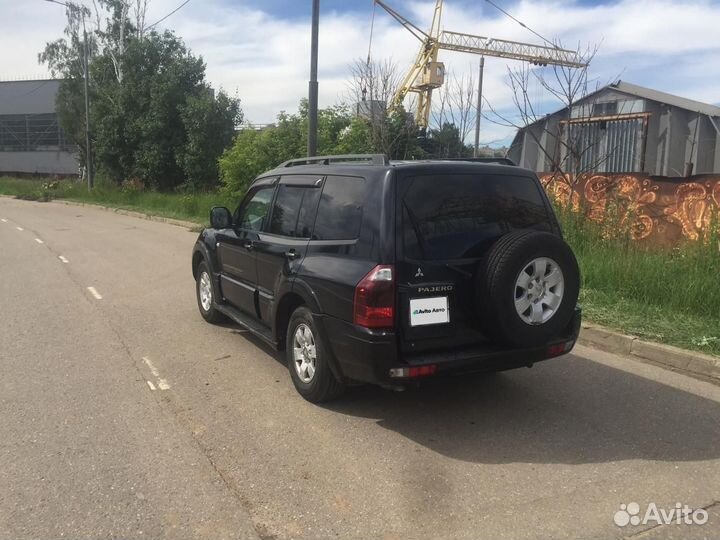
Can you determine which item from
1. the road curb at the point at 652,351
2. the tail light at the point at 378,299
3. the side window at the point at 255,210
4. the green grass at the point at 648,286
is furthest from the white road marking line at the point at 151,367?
the green grass at the point at 648,286

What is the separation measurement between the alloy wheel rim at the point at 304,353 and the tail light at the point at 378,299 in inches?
29.0

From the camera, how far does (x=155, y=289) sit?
929cm

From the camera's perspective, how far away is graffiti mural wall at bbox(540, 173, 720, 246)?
928 centimetres

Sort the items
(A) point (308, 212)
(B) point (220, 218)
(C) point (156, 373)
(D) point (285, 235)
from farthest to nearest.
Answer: (B) point (220, 218), (C) point (156, 373), (D) point (285, 235), (A) point (308, 212)

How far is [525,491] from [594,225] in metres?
6.85

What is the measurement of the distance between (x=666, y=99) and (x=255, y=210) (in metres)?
15.8

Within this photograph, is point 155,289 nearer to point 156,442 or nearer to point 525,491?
point 156,442

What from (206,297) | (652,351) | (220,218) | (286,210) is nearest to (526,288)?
(286,210)

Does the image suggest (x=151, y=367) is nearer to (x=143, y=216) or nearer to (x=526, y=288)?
(x=526, y=288)

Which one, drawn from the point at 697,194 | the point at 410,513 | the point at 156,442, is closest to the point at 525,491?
the point at 410,513

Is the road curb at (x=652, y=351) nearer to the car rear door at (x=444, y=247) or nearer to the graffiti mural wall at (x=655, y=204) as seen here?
the car rear door at (x=444, y=247)

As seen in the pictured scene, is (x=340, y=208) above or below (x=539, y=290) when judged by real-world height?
above

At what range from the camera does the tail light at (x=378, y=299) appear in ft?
12.9

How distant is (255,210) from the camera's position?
605cm
